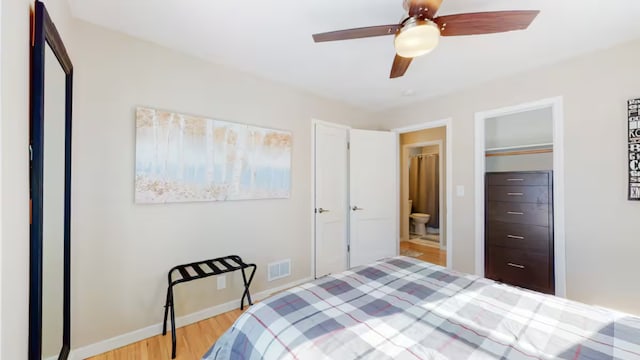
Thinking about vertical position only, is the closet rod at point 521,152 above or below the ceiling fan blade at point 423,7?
below

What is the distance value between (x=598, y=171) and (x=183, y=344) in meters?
3.57

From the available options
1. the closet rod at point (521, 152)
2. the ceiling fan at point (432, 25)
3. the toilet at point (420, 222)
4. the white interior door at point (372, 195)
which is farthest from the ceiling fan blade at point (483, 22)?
the toilet at point (420, 222)

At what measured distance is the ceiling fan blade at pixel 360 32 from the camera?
1451 mm

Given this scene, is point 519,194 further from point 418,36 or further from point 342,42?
point 342,42

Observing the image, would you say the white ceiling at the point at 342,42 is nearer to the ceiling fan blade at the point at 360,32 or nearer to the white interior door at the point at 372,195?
the ceiling fan blade at the point at 360,32

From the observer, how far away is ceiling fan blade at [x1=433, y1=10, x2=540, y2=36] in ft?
4.26

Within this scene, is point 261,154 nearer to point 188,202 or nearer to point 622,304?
point 188,202

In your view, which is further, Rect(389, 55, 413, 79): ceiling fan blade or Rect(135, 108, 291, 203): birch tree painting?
Rect(135, 108, 291, 203): birch tree painting

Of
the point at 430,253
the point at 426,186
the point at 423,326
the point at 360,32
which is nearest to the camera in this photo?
the point at 423,326

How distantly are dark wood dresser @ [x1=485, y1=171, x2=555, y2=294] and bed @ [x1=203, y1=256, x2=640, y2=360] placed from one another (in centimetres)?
136

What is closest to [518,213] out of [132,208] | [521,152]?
[521,152]

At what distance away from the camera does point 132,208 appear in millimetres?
1943

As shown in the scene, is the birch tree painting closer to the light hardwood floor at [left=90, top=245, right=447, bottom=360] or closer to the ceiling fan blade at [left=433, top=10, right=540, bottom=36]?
the light hardwood floor at [left=90, top=245, right=447, bottom=360]

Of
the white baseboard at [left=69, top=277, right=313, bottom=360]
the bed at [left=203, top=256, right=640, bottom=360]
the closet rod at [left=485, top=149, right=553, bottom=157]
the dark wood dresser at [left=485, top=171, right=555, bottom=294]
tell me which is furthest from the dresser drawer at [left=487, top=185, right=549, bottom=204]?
the white baseboard at [left=69, top=277, right=313, bottom=360]
